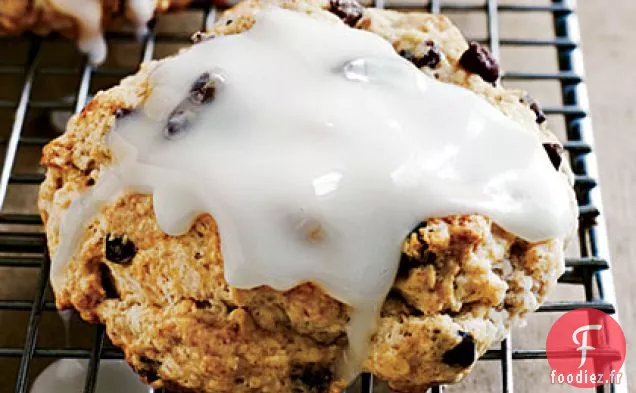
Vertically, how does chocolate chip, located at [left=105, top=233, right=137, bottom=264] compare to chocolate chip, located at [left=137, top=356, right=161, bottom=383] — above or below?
above

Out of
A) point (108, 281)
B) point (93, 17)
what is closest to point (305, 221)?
point (108, 281)

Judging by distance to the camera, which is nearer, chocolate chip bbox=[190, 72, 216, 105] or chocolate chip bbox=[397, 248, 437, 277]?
chocolate chip bbox=[397, 248, 437, 277]

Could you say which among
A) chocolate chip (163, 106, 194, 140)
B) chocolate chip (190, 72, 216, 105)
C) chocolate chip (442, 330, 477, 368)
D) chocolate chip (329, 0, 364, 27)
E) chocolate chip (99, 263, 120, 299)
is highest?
chocolate chip (329, 0, 364, 27)

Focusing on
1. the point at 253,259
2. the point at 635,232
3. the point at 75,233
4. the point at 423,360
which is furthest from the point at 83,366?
the point at 635,232

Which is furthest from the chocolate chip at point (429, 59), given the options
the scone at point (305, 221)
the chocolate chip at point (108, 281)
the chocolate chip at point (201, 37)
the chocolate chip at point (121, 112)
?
the chocolate chip at point (108, 281)

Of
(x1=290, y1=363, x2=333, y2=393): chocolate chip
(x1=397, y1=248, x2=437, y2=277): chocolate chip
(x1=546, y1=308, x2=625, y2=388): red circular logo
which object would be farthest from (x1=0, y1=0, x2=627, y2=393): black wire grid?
(x1=397, y1=248, x2=437, y2=277): chocolate chip

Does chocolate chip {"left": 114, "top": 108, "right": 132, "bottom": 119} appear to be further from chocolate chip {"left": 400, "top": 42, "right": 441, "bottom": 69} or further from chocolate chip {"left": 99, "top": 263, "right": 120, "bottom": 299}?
chocolate chip {"left": 400, "top": 42, "right": 441, "bottom": 69}

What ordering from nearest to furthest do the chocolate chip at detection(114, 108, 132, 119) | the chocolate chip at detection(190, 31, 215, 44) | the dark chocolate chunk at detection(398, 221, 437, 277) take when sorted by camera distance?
the dark chocolate chunk at detection(398, 221, 437, 277), the chocolate chip at detection(114, 108, 132, 119), the chocolate chip at detection(190, 31, 215, 44)
